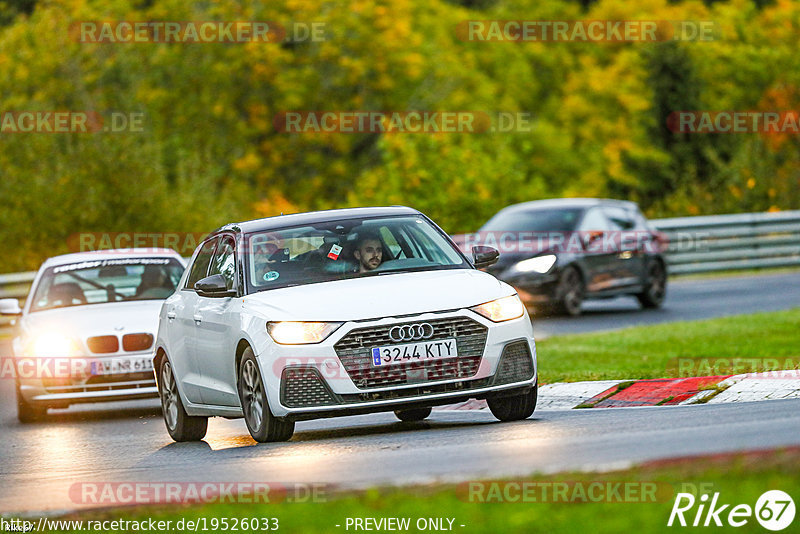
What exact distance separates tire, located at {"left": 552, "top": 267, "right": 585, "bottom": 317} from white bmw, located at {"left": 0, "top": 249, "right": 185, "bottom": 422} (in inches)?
345

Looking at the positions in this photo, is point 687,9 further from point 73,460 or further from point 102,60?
point 73,460

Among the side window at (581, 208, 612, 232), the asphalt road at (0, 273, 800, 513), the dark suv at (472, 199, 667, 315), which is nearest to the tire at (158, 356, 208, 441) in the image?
the asphalt road at (0, 273, 800, 513)

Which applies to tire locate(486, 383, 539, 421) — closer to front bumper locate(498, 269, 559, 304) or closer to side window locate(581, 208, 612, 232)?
front bumper locate(498, 269, 559, 304)

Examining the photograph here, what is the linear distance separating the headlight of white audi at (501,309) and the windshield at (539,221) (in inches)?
545

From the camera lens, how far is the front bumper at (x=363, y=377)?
1049 cm

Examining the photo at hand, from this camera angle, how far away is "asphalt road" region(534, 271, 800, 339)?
75.6 feet

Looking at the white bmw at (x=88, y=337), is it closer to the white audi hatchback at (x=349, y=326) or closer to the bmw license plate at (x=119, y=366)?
the bmw license plate at (x=119, y=366)

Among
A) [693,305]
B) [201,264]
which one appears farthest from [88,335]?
[693,305]

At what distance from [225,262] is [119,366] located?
10.4 ft

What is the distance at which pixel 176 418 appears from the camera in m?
12.9

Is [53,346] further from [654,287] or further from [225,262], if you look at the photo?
[654,287]

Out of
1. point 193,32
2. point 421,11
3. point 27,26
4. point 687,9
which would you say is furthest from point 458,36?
point 27,26

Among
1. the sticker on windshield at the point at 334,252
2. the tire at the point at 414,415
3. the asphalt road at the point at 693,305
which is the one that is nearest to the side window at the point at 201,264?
the sticker on windshield at the point at 334,252

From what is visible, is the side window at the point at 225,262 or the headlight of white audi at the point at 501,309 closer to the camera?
the headlight of white audi at the point at 501,309
